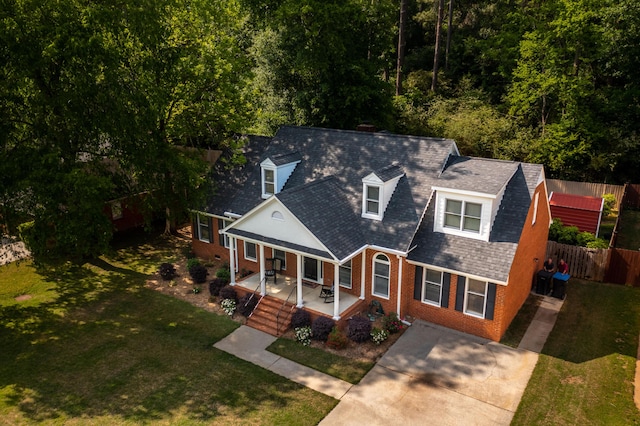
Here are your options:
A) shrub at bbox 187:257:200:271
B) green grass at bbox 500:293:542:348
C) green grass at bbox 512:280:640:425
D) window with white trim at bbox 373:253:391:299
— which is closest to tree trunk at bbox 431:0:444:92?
green grass at bbox 512:280:640:425

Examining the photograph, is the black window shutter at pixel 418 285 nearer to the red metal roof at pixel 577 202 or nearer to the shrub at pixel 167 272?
the shrub at pixel 167 272

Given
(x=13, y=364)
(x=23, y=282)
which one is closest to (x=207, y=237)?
(x=23, y=282)

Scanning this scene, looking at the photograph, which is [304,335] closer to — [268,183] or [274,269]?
[274,269]

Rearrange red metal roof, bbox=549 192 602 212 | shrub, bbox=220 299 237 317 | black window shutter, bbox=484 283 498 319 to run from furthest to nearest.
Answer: red metal roof, bbox=549 192 602 212
shrub, bbox=220 299 237 317
black window shutter, bbox=484 283 498 319

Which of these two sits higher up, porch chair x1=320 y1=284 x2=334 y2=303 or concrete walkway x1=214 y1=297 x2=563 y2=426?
porch chair x1=320 y1=284 x2=334 y2=303

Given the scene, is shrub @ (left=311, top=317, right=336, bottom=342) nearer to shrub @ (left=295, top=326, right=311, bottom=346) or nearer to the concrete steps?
shrub @ (left=295, top=326, right=311, bottom=346)

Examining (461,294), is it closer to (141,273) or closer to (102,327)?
(102,327)

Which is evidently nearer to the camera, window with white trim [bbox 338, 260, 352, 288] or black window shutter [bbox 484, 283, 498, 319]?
black window shutter [bbox 484, 283, 498, 319]
